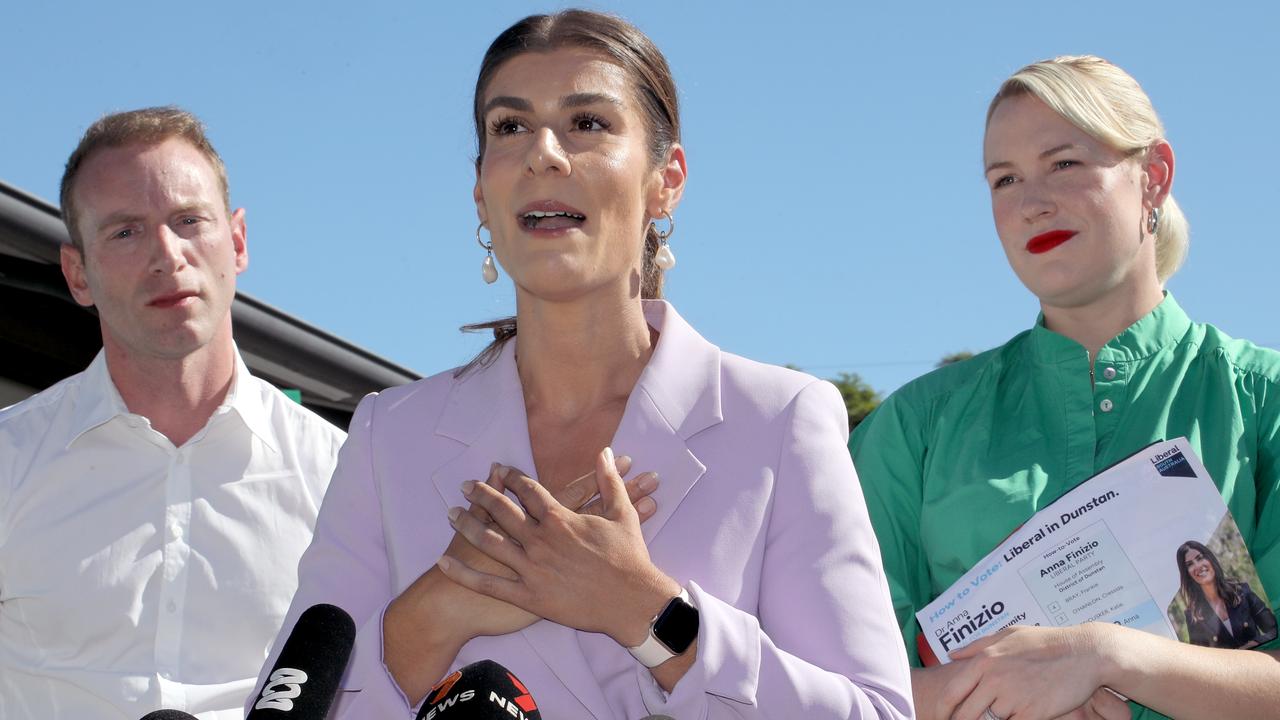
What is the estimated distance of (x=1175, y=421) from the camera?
3285 mm

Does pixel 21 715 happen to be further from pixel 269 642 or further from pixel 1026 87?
pixel 1026 87

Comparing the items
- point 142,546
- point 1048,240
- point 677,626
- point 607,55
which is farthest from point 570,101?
point 142,546

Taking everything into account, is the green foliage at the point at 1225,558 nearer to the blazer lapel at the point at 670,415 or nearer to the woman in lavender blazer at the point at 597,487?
the woman in lavender blazer at the point at 597,487

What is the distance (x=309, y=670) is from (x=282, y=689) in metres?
0.06

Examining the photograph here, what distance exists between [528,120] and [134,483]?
6.13ft

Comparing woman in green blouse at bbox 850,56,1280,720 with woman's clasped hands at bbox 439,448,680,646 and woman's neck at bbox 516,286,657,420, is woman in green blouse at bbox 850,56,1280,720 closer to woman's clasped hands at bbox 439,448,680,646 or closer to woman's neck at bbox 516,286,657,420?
woman's neck at bbox 516,286,657,420

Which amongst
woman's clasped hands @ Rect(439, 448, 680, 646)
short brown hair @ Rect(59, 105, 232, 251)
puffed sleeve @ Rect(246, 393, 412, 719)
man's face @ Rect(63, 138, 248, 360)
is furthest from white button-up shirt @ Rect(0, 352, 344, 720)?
woman's clasped hands @ Rect(439, 448, 680, 646)

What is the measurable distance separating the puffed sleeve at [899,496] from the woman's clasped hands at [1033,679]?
0.33 meters

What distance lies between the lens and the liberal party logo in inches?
120

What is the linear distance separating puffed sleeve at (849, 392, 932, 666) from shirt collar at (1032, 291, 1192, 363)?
375mm

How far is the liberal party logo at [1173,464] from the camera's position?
3039 millimetres

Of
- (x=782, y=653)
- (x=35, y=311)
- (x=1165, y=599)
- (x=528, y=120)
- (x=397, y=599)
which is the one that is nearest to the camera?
(x=782, y=653)

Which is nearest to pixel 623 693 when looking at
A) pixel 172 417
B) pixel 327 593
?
pixel 327 593

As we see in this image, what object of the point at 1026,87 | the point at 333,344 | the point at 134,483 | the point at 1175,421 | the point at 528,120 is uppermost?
the point at 333,344
